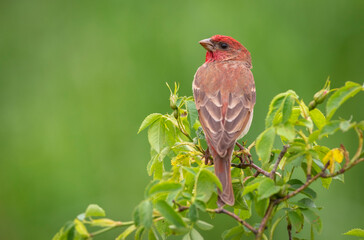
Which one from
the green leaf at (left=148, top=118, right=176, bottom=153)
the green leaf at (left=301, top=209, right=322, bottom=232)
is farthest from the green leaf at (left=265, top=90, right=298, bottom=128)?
the green leaf at (left=148, top=118, right=176, bottom=153)

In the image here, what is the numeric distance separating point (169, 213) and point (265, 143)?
48 cm

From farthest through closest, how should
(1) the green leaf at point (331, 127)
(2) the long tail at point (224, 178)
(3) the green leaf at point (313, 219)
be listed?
(2) the long tail at point (224, 178), (3) the green leaf at point (313, 219), (1) the green leaf at point (331, 127)

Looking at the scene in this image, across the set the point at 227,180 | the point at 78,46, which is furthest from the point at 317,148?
the point at 78,46

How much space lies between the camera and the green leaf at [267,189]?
204cm

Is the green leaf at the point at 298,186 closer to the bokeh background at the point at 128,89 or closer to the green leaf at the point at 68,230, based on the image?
the green leaf at the point at 68,230

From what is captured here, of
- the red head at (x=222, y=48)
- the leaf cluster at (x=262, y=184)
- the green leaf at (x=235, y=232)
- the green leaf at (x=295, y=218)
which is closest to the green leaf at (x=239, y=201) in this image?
the leaf cluster at (x=262, y=184)

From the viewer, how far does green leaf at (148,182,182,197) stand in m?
1.99

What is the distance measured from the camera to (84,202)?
4922mm

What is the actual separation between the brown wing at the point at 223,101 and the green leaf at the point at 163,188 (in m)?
0.99

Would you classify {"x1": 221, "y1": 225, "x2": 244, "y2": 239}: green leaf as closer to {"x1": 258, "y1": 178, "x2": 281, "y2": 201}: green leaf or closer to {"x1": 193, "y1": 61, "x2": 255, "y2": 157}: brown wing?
{"x1": 258, "y1": 178, "x2": 281, "y2": 201}: green leaf

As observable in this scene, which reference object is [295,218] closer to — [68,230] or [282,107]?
[282,107]

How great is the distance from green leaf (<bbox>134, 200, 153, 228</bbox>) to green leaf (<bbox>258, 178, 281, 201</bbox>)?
427 mm

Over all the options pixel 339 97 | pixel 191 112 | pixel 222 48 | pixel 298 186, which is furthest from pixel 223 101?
pixel 339 97

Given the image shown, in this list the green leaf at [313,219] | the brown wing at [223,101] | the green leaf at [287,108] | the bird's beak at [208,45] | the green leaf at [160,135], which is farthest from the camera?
the bird's beak at [208,45]
